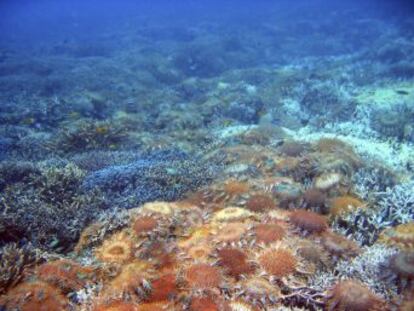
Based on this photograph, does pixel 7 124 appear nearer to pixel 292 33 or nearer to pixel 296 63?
pixel 296 63

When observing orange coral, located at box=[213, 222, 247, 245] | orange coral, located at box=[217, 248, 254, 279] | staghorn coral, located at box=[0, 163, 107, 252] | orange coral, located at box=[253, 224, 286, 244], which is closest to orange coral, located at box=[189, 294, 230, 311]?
orange coral, located at box=[217, 248, 254, 279]

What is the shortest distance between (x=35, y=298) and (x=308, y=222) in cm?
363

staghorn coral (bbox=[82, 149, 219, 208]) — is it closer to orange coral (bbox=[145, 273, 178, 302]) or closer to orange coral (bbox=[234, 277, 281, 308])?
orange coral (bbox=[145, 273, 178, 302])

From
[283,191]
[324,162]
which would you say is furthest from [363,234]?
[324,162]

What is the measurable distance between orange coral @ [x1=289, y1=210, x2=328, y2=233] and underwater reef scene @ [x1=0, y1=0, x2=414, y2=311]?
0.06 feet

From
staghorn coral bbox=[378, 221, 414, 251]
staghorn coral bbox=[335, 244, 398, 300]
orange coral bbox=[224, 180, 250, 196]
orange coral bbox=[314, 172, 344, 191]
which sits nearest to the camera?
staghorn coral bbox=[335, 244, 398, 300]

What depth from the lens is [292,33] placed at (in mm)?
38938

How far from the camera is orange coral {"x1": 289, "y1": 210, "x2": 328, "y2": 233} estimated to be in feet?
18.7

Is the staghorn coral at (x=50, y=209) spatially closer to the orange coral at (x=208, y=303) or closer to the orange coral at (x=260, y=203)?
the orange coral at (x=260, y=203)

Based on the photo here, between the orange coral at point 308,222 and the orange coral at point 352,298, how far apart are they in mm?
1151

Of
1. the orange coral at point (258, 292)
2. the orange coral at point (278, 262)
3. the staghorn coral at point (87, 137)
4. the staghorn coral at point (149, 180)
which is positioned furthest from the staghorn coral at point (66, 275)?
the staghorn coral at point (87, 137)

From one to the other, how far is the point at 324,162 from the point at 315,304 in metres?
4.27

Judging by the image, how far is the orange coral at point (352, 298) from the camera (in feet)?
14.1

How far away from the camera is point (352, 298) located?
4.37 metres
